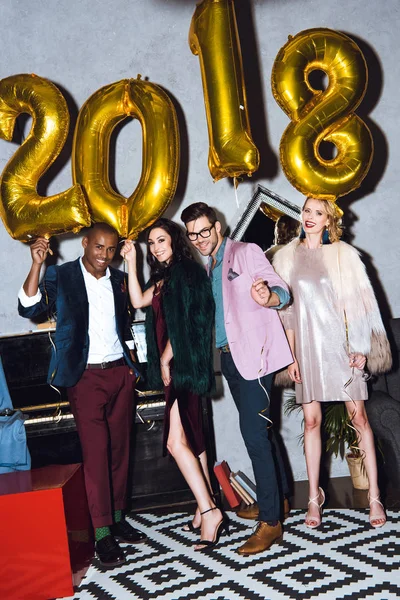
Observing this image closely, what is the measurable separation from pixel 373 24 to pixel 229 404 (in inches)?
110

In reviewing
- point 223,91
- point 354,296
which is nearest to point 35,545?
point 354,296

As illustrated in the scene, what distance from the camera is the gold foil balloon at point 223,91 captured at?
3.88 meters

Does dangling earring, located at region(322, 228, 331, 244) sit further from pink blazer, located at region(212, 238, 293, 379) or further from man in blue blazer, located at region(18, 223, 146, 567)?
man in blue blazer, located at region(18, 223, 146, 567)

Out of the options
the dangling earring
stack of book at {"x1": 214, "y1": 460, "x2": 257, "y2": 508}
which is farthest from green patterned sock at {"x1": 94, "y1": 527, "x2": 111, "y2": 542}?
the dangling earring

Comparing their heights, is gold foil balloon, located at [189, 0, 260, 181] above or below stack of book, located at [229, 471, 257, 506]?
above

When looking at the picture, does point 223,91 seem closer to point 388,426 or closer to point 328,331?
→ point 328,331

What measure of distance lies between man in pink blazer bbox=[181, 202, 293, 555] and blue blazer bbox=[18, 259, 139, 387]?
648 millimetres

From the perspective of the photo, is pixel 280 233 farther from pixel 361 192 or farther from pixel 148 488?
pixel 148 488

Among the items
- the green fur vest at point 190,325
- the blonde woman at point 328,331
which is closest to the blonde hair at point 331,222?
the blonde woman at point 328,331

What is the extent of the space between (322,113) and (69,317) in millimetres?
1776

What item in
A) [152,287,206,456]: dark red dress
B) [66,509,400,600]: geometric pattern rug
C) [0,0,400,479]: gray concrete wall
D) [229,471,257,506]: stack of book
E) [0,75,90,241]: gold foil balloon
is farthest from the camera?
[0,0,400,479]: gray concrete wall

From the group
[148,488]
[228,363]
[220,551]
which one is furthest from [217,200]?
[220,551]

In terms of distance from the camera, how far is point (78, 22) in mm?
4867

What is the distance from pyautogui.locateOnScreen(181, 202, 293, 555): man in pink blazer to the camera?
11.3ft
